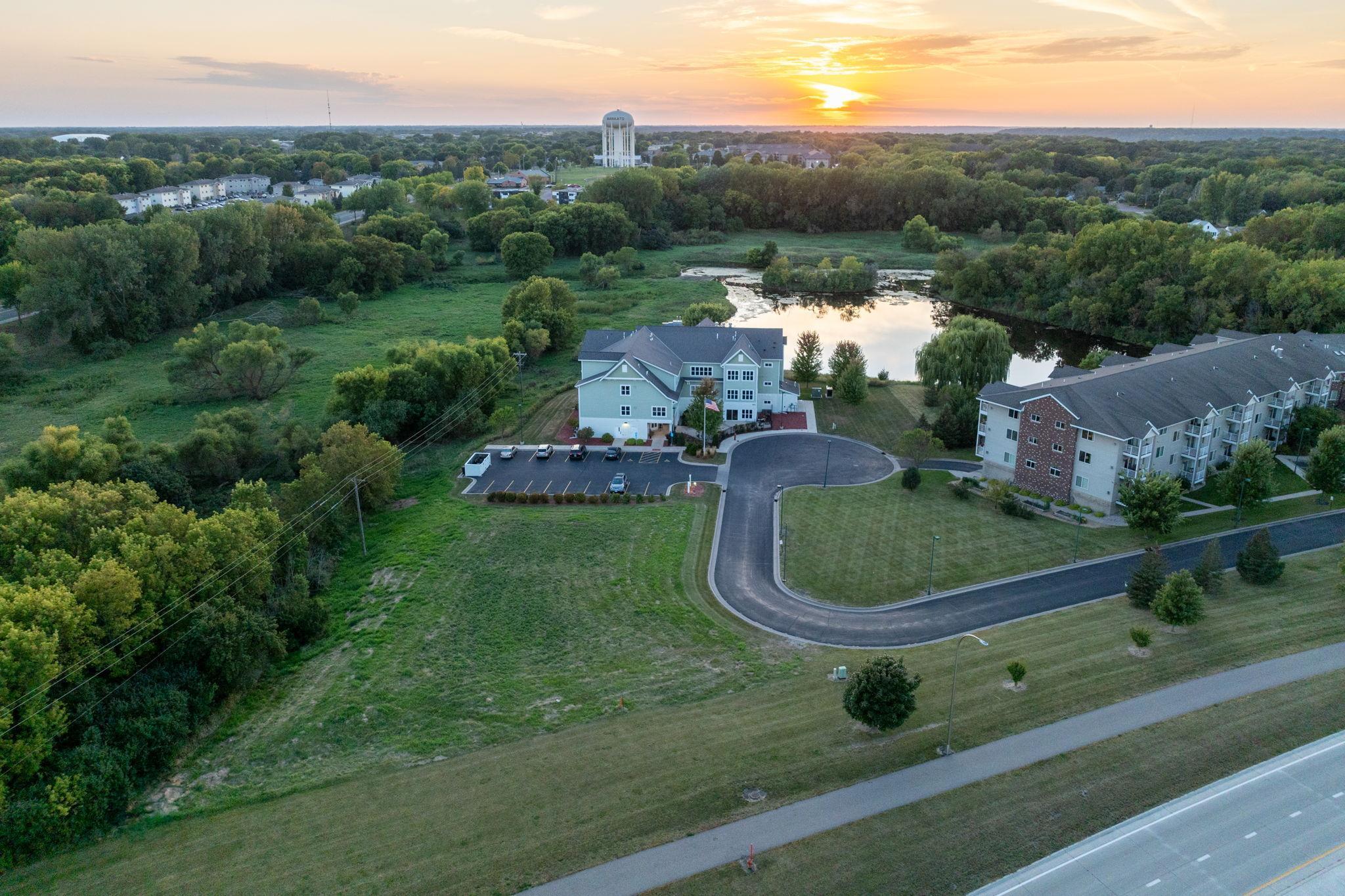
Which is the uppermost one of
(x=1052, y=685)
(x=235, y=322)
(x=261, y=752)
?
(x=235, y=322)

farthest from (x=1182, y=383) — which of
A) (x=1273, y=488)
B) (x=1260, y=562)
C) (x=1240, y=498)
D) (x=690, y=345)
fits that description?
(x=690, y=345)

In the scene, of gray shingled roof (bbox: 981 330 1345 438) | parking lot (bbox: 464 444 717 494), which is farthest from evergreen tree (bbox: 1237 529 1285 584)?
parking lot (bbox: 464 444 717 494)

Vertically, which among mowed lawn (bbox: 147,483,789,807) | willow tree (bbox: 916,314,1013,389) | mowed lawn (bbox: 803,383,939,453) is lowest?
mowed lawn (bbox: 147,483,789,807)

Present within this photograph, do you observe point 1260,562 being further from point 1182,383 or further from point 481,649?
point 481,649

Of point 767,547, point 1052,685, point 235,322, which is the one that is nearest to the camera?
point 1052,685

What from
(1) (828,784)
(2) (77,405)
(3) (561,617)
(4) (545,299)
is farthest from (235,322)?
(1) (828,784)

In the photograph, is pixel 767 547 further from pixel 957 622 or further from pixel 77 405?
pixel 77 405

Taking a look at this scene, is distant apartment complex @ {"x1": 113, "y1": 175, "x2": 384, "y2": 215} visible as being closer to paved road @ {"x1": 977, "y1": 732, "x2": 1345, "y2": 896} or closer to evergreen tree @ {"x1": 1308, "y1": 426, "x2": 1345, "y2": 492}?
evergreen tree @ {"x1": 1308, "y1": 426, "x2": 1345, "y2": 492}
